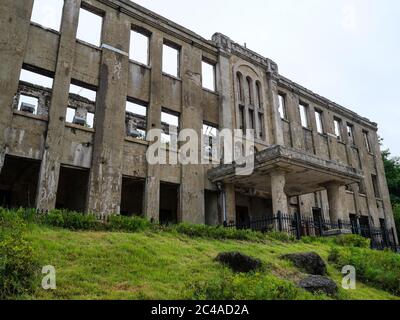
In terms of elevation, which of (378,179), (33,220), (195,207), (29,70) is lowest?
(33,220)

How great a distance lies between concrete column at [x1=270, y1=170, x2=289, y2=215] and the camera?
14.5 meters

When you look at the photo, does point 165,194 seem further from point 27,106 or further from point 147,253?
point 147,253

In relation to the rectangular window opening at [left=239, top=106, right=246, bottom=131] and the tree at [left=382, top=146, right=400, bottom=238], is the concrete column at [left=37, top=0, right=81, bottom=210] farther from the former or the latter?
the tree at [left=382, top=146, right=400, bottom=238]

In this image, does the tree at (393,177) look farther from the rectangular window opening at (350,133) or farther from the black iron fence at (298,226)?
the black iron fence at (298,226)

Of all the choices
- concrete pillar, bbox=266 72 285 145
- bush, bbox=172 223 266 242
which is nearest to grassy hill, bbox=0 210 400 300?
bush, bbox=172 223 266 242

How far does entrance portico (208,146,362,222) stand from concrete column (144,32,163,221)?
9.88 ft

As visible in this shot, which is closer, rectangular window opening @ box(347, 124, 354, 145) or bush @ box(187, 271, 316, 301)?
bush @ box(187, 271, 316, 301)

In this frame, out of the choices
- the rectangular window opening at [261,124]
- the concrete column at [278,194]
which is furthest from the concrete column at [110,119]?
the rectangular window opening at [261,124]

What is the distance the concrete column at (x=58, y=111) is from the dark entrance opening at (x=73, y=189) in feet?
2.62

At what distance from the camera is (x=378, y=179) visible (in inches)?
1090

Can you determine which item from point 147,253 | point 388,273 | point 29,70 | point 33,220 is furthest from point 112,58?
point 388,273

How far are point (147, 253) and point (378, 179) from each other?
81.3 ft

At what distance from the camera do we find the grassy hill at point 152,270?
18.5ft
